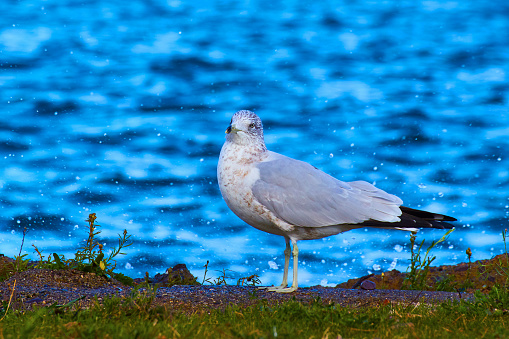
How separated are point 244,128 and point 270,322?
2.61 meters

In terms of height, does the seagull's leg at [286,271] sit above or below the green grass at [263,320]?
above

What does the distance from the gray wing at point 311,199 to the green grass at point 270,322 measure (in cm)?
122

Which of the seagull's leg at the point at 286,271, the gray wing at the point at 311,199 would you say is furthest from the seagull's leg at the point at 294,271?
the gray wing at the point at 311,199

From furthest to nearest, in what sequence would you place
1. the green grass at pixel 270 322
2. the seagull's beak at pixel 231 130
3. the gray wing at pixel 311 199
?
the seagull's beak at pixel 231 130, the gray wing at pixel 311 199, the green grass at pixel 270 322

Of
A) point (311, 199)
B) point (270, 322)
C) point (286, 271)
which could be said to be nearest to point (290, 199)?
point (311, 199)

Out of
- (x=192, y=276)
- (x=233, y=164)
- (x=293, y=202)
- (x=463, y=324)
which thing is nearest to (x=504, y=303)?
(x=463, y=324)

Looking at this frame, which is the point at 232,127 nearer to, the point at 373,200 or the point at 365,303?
the point at 373,200

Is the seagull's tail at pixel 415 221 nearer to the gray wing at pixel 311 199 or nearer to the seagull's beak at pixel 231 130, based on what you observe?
the gray wing at pixel 311 199

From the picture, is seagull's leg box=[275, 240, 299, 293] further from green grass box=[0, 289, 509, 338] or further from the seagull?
green grass box=[0, 289, 509, 338]

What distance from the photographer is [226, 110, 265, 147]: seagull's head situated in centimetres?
640

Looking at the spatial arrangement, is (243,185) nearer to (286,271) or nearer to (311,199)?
(311,199)

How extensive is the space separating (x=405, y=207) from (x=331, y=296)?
147cm

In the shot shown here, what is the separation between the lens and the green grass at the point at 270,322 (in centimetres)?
392

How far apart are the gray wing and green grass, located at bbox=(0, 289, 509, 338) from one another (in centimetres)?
122
